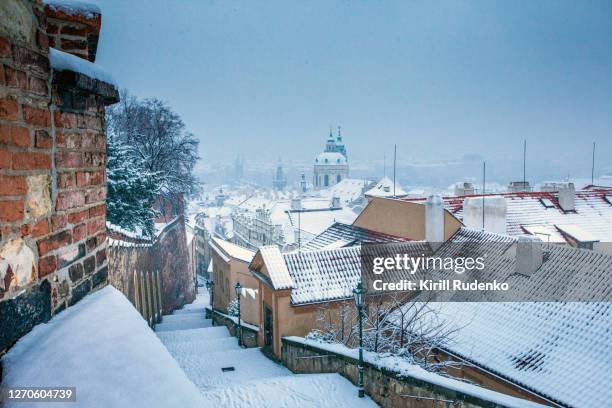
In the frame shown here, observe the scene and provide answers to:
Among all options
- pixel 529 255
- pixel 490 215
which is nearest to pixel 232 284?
pixel 490 215

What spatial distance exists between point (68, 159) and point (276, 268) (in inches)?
462

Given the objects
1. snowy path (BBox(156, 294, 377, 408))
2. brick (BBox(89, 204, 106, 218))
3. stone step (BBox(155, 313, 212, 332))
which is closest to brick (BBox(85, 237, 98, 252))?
brick (BBox(89, 204, 106, 218))

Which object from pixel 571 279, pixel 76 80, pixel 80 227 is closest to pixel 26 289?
pixel 80 227

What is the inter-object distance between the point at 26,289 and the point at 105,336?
14.2 inches

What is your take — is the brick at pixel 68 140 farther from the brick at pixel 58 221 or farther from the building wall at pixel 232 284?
the building wall at pixel 232 284

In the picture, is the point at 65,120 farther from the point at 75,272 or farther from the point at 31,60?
the point at 75,272

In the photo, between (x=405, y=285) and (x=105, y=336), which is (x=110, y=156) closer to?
(x=405, y=285)

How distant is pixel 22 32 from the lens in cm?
192

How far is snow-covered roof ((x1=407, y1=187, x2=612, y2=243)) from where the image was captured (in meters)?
19.1

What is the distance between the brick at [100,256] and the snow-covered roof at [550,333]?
7.96 m

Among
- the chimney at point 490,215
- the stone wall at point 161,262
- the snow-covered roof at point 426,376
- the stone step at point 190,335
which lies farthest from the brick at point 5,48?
the chimney at point 490,215

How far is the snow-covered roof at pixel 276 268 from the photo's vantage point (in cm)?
1332

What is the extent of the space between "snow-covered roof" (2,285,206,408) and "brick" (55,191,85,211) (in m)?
0.50

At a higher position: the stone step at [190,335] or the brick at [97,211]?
the brick at [97,211]
